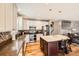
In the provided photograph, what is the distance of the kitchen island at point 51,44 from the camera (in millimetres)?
1776

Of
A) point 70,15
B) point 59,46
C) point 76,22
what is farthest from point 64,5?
point 59,46

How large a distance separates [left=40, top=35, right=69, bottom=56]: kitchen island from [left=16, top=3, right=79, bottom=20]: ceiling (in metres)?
0.30

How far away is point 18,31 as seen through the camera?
1812 mm

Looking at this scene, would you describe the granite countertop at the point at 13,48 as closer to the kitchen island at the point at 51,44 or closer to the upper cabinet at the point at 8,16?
the upper cabinet at the point at 8,16

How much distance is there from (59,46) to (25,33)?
1.86 ft

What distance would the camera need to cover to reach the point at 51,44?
1.80 metres

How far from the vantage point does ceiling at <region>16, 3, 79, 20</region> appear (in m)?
1.75

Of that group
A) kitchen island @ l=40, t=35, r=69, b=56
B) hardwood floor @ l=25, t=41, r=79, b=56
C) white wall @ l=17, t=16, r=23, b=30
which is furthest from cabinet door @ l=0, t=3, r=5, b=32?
kitchen island @ l=40, t=35, r=69, b=56

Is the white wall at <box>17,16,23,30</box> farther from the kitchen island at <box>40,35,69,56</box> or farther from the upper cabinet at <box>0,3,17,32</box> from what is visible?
the kitchen island at <box>40,35,69,56</box>

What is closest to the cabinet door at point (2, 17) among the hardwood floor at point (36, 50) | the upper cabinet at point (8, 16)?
Answer: the upper cabinet at point (8, 16)

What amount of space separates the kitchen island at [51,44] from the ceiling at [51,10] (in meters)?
0.30

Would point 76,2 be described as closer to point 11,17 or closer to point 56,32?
point 56,32

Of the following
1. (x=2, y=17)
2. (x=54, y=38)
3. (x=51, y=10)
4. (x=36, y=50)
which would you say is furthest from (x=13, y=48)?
(x=51, y=10)

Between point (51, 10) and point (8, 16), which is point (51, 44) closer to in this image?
point (51, 10)
